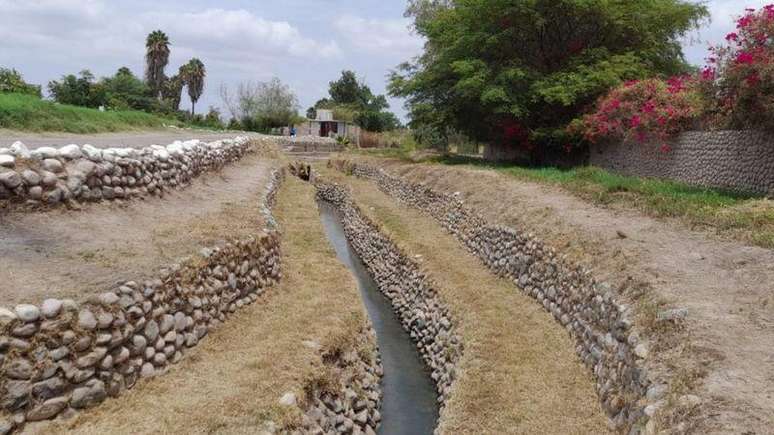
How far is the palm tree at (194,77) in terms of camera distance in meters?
76.2

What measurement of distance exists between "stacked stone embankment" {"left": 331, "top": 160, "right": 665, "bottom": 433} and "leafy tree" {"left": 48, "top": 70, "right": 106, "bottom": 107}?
37799mm

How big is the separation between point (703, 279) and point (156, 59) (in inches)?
2602

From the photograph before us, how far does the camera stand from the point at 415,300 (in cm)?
1537

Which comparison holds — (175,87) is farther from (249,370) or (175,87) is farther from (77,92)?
(249,370)

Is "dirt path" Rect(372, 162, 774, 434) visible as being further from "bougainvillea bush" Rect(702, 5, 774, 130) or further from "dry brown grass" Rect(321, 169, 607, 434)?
"bougainvillea bush" Rect(702, 5, 774, 130)

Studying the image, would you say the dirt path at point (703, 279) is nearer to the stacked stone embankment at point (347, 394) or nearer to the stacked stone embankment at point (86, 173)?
the stacked stone embankment at point (347, 394)

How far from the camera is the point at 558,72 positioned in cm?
2542

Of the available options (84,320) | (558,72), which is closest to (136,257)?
(84,320)

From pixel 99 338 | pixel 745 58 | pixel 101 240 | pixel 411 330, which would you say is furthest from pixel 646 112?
pixel 99 338

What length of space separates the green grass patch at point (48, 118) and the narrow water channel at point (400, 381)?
43.5ft

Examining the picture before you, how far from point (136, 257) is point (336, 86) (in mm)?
76342

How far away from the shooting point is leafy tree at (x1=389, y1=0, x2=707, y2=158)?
2434 cm

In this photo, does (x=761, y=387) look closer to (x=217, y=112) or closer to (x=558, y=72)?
(x=558, y=72)

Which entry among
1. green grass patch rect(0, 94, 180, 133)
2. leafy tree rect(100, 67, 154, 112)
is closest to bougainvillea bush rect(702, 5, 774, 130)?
green grass patch rect(0, 94, 180, 133)
